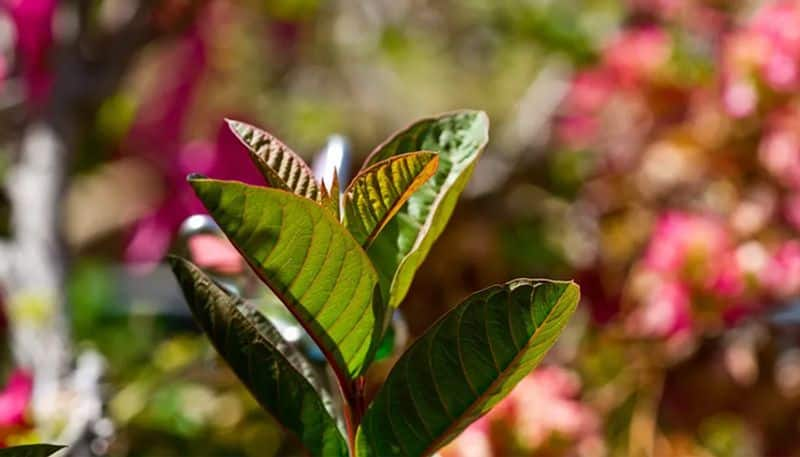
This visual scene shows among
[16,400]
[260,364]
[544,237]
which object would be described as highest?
[260,364]

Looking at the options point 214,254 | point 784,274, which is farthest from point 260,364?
point 784,274

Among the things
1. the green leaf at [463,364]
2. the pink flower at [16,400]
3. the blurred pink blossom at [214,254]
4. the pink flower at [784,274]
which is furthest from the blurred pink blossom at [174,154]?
the green leaf at [463,364]

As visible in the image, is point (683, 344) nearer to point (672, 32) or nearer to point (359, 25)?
point (672, 32)

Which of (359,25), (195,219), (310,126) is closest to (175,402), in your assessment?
(195,219)

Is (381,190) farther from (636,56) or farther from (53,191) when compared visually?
(636,56)

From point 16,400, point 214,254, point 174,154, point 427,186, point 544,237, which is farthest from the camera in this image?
point 174,154

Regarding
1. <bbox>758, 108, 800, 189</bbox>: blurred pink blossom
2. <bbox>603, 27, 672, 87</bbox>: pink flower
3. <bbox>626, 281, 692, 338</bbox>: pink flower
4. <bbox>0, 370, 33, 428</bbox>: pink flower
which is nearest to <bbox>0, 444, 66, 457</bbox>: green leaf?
<bbox>0, 370, 33, 428</bbox>: pink flower
